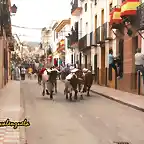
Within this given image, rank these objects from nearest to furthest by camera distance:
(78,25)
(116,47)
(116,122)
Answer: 1. (116,122)
2. (116,47)
3. (78,25)

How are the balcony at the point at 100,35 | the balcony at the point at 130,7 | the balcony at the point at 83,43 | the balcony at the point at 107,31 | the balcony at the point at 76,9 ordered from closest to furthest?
the balcony at the point at 130,7 → the balcony at the point at 107,31 → the balcony at the point at 100,35 → the balcony at the point at 83,43 → the balcony at the point at 76,9

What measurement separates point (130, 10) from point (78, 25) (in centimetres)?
2310

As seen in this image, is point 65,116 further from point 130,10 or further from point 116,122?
point 130,10

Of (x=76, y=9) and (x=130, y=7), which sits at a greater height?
(x=76, y=9)

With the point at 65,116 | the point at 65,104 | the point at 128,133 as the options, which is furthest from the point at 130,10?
the point at 128,133

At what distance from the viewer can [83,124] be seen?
36.7ft

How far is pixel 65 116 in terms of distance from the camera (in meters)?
12.8

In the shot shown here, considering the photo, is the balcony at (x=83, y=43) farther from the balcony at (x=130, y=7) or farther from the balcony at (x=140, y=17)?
the balcony at (x=140, y=17)

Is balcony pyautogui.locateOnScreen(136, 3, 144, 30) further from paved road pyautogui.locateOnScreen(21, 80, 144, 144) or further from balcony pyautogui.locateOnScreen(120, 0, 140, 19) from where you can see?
paved road pyautogui.locateOnScreen(21, 80, 144, 144)

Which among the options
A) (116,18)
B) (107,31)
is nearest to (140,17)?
(116,18)

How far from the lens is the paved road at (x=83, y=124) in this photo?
9117mm

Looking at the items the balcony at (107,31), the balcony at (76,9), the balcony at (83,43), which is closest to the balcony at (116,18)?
the balcony at (107,31)

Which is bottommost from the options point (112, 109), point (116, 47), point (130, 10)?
point (112, 109)

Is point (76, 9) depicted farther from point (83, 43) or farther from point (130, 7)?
point (130, 7)
